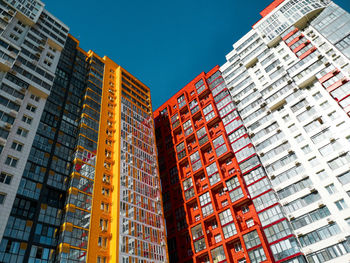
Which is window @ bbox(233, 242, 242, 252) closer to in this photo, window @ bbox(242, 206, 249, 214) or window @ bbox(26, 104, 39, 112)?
window @ bbox(242, 206, 249, 214)

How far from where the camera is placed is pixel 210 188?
5494cm

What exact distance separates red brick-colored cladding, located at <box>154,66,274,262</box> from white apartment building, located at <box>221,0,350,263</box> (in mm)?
4141

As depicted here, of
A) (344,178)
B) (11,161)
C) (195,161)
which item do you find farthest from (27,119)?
(344,178)

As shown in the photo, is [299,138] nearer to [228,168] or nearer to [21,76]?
[228,168]

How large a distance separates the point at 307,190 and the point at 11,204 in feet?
138

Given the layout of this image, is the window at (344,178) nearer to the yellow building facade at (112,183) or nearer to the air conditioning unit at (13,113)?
the yellow building facade at (112,183)

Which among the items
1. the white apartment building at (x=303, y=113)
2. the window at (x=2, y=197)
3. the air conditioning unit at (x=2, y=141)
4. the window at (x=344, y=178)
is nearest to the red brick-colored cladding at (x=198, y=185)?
the white apartment building at (x=303, y=113)

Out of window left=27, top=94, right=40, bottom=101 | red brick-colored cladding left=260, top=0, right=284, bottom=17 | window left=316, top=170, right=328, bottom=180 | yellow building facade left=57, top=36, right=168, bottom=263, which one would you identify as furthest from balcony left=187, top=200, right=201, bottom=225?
red brick-colored cladding left=260, top=0, right=284, bottom=17

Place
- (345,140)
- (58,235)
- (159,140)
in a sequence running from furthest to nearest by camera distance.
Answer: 1. (159,140)
2. (345,140)
3. (58,235)

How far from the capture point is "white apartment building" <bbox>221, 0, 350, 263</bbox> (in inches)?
1601

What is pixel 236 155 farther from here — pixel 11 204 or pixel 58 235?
pixel 11 204

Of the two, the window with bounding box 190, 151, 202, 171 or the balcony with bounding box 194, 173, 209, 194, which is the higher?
the window with bounding box 190, 151, 202, 171

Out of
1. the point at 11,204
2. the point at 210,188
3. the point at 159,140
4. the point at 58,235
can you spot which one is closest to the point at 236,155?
the point at 210,188

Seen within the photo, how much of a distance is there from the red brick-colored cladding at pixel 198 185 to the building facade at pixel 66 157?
529 centimetres
